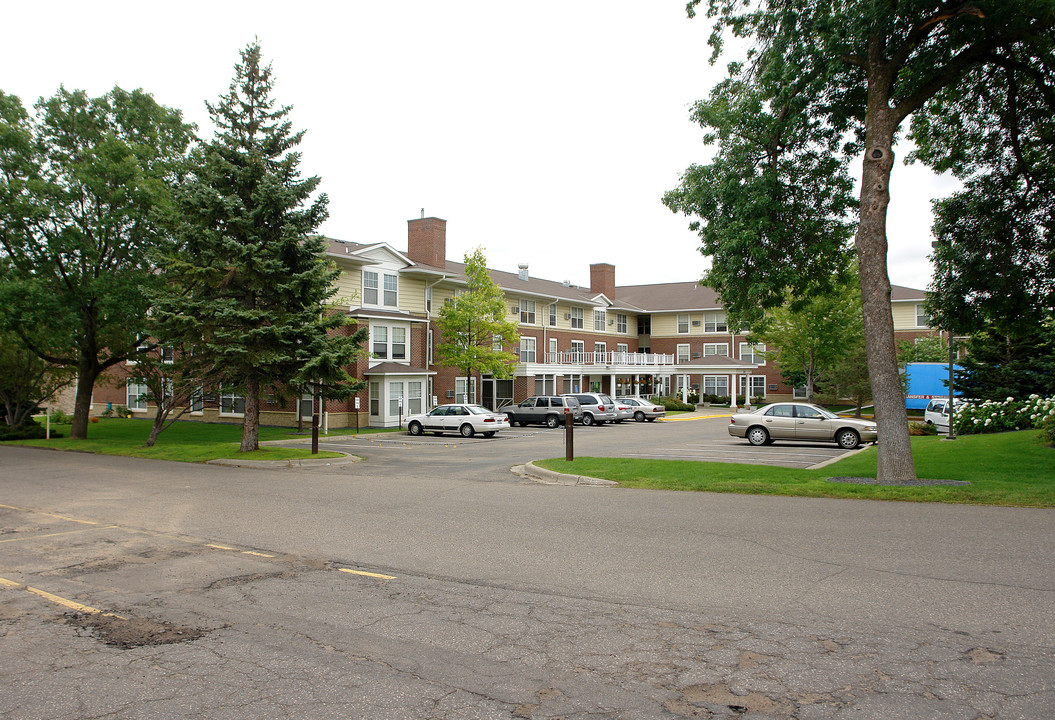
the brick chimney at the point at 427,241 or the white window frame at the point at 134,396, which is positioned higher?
the brick chimney at the point at 427,241

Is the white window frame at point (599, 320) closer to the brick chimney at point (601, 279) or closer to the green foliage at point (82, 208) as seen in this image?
the brick chimney at point (601, 279)

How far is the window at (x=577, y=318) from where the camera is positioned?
52781 mm

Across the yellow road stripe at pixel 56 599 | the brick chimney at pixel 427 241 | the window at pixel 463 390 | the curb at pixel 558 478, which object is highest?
the brick chimney at pixel 427 241

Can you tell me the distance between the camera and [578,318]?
53.3m

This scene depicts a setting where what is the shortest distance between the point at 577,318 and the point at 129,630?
158 feet

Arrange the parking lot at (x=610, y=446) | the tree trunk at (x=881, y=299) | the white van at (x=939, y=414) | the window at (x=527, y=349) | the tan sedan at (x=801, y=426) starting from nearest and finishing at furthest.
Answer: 1. the tree trunk at (x=881, y=299)
2. the parking lot at (x=610, y=446)
3. the tan sedan at (x=801, y=426)
4. the white van at (x=939, y=414)
5. the window at (x=527, y=349)

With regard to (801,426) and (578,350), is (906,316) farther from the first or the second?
(801,426)

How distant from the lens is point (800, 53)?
14.6 meters

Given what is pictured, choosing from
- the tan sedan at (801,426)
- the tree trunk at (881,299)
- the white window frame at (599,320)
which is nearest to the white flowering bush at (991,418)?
the tan sedan at (801,426)

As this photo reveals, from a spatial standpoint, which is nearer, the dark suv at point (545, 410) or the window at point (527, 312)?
the dark suv at point (545, 410)

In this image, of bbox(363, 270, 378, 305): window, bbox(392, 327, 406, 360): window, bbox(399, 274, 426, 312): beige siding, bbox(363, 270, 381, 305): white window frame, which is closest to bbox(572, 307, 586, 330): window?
bbox(399, 274, 426, 312): beige siding

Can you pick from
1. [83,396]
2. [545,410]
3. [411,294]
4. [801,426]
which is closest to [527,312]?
[411,294]

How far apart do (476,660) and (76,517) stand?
935 cm

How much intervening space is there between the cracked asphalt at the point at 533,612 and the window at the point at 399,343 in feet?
82.0
